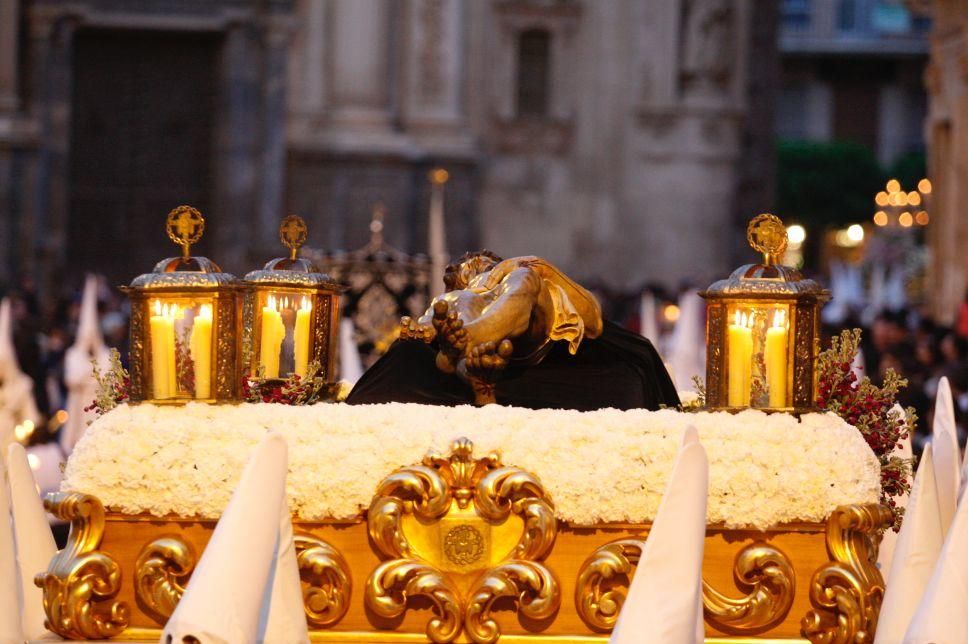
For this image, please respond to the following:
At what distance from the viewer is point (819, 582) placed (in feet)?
19.3

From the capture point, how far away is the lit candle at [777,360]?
245 inches

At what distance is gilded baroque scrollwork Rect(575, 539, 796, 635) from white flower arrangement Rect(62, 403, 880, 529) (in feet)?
0.29

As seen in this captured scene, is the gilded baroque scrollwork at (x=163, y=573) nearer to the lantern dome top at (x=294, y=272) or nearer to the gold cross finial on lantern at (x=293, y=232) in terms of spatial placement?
the lantern dome top at (x=294, y=272)

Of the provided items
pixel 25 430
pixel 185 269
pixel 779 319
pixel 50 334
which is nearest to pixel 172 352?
pixel 185 269

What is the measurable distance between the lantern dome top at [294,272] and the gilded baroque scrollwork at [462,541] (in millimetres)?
1393

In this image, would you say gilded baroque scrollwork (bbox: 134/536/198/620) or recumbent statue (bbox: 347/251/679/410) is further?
recumbent statue (bbox: 347/251/679/410)

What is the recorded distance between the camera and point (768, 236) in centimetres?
631

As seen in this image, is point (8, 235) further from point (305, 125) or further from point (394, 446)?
point (394, 446)

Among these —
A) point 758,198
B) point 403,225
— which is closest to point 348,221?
point 403,225

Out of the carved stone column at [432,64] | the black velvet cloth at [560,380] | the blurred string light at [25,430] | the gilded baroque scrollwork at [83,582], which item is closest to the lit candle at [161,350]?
the gilded baroque scrollwork at [83,582]

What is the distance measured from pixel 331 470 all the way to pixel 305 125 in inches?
919

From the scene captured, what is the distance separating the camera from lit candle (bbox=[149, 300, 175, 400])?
6.17m

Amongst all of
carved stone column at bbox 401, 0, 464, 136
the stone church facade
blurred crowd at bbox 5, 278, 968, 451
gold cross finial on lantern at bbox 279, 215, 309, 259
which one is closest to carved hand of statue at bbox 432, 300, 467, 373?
gold cross finial on lantern at bbox 279, 215, 309, 259

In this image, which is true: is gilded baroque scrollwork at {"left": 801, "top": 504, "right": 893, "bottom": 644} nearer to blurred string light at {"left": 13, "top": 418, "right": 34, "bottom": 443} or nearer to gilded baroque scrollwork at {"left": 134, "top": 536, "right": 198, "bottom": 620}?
gilded baroque scrollwork at {"left": 134, "top": 536, "right": 198, "bottom": 620}
